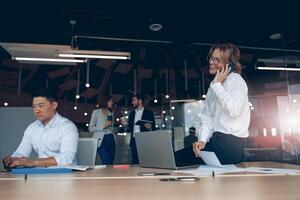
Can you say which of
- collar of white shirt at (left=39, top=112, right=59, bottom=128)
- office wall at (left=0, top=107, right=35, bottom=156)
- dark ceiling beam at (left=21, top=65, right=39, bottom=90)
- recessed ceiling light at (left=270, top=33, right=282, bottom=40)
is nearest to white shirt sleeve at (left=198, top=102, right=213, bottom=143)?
collar of white shirt at (left=39, top=112, right=59, bottom=128)

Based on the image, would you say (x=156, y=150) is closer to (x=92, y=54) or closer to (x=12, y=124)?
(x=12, y=124)

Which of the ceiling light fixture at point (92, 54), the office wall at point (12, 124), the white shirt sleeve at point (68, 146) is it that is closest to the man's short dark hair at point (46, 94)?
the white shirt sleeve at point (68, 146)

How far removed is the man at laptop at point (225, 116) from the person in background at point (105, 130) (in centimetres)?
297

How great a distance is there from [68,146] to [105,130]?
302cm

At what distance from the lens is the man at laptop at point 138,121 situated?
172 inches

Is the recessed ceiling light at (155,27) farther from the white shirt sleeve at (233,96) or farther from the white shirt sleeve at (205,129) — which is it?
the white shirt sleeve at (233,96)

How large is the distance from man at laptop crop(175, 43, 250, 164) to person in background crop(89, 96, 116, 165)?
2.97 meters

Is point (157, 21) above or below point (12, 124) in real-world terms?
above

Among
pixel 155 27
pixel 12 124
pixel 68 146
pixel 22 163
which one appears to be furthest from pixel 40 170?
pixel 155 27

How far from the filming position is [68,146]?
6.26ft

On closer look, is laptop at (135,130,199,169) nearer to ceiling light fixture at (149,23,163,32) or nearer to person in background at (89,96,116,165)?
person in background at (89,96,116,165)

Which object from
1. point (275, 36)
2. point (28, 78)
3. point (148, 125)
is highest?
point (275, 36)

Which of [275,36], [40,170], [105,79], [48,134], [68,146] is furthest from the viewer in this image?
[105,79]

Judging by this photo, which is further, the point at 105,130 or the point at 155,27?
the point at 155,27
